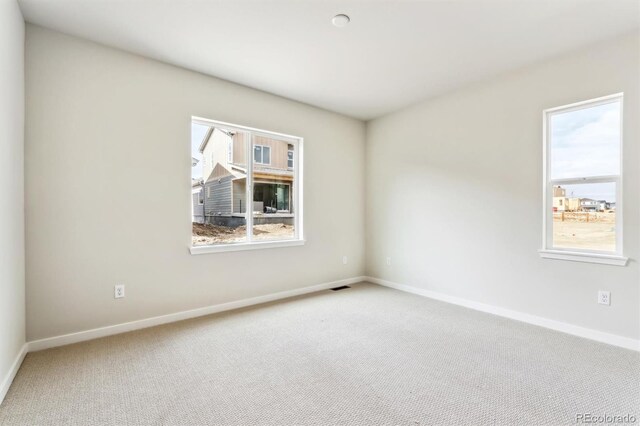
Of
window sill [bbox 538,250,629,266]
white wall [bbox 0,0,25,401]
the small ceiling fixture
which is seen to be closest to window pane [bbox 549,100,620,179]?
window sill [bbox 538,250,629,266]

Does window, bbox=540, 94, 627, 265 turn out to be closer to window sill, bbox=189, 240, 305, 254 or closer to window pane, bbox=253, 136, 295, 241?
window sill, bbox=189, 240, 305, 254

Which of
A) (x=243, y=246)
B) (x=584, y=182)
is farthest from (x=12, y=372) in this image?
(x=584, y=182)

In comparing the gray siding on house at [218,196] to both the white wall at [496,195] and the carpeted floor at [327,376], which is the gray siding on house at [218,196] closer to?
the carpeted floor at [327,376]

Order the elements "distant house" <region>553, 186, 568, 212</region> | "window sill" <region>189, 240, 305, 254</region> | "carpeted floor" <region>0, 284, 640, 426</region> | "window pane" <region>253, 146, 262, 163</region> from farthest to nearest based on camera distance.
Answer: "window pane" <region>253, 146, 262, 163</region>, "window sill" <region>189, 240, 305, 254</region>, "distant house" <region>553, 186, 568, 212</region>, "carpeted floor" <region>0, 284, 640, 426</region>

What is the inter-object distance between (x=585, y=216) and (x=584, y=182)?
1.04ft

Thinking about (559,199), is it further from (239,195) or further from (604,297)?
(239,195)

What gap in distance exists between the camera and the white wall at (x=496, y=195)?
8.52ft

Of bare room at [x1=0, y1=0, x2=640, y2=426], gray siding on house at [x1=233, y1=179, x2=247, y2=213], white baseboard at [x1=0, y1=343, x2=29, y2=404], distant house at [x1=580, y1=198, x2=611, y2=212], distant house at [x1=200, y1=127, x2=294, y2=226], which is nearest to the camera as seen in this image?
white baseboard at [x1=0, y1=343, x2=29, y2=404]

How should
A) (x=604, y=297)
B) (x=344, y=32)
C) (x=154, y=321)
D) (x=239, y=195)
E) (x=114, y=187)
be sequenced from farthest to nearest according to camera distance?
1. (x=239, y=195)
2. (x=154, y=321)
3. (x=114, y=187)
4. (x=604, y=297)
5. (x=344, y=32)

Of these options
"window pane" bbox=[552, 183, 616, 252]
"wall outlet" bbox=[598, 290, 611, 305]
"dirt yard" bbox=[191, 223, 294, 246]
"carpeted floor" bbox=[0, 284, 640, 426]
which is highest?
"window pane" bbox=[552, 183, 616, 252]

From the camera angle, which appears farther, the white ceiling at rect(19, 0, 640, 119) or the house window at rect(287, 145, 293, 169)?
the house window at rect(287, 145, 293, 169)

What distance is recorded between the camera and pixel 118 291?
9.20 ft

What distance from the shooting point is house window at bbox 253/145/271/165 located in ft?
12.8

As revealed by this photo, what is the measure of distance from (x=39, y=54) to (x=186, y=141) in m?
1.26
